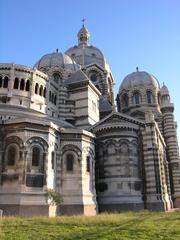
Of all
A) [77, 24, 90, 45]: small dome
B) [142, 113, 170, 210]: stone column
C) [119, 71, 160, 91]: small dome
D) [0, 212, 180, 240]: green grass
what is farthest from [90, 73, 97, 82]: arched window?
[0, 212, 180, 240]: green grass

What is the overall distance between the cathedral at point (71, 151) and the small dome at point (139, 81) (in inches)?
406

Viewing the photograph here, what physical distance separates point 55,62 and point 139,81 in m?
14.4

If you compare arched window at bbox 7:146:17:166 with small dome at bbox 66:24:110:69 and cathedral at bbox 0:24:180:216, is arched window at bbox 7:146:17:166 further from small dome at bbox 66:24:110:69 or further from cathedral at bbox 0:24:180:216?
small dome at bbox 66:24:110:69

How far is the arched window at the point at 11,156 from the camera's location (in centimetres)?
2306

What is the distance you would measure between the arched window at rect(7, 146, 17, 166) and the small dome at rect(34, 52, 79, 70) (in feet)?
61.7

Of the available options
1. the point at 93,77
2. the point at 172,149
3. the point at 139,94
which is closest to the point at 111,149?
the point at 172,149

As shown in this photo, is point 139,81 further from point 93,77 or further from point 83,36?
point 83,36

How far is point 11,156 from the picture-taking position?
23.2 m

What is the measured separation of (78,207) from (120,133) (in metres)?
8.88

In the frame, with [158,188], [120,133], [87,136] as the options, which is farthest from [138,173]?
[87,136]

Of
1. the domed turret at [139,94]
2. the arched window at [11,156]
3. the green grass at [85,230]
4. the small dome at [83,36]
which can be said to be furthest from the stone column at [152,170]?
the small dome at [83,36]

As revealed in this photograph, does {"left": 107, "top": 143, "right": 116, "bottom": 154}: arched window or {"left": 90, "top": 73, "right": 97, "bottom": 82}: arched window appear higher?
{"left": 90, "top": 73, "right": 97, "bottom": 82}: arched window

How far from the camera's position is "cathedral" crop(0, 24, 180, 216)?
22864mm

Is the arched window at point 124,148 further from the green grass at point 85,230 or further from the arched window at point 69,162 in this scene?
the green grass at point 85,230
